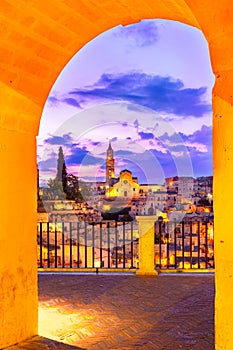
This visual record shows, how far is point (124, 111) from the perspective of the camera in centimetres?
2603

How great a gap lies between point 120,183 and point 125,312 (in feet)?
62.3

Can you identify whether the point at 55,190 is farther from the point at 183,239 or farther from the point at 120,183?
the point at 120,183

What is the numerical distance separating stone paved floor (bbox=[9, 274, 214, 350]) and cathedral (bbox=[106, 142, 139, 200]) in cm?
1340

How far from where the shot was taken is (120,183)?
981 inches

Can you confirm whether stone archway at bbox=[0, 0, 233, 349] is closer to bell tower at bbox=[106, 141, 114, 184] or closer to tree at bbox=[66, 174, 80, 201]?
tree at bbox=[66, 174, 80, 201]

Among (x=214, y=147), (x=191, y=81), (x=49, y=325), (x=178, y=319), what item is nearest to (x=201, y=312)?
(x=178, y=319)

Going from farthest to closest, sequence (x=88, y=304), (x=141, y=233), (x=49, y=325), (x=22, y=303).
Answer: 1. (x=141, y=233)
2. (x=88, y=304)
3. (x=49, y=325)
4. (x=22, y=303)

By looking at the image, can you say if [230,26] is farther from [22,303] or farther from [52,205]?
[52,205]

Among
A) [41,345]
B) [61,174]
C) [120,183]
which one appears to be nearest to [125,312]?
[41,345]

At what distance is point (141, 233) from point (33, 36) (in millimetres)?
5275

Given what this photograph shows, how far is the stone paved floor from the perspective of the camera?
4781 mm

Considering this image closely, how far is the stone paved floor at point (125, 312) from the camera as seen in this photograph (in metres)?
4.78

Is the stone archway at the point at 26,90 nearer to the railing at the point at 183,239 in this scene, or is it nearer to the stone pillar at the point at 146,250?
the railing at the point at 183,239

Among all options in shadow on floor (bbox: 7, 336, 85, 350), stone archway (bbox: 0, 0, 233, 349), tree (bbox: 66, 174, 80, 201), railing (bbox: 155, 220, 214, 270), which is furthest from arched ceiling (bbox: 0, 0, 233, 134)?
tree (bbox: 66, 174, 80, 201)
